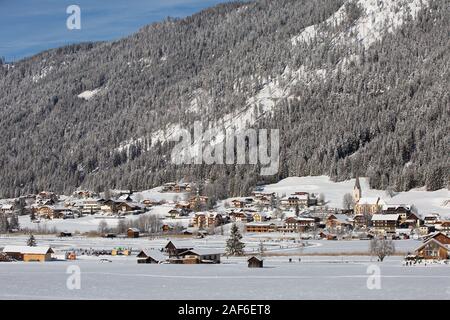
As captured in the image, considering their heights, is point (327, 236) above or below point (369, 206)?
below

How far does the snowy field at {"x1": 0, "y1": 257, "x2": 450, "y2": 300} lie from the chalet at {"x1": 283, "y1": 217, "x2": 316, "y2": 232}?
5147 cm

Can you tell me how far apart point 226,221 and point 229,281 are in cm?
7969

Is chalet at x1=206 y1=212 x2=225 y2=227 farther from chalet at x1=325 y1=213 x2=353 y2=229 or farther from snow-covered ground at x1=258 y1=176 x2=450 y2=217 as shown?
snow-covered ground at x1=258 y1=176 x2=450 y2=217

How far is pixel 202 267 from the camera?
206ft

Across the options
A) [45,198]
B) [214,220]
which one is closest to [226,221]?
[214,220]

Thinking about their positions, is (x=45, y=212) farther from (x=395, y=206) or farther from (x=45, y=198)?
(x=395, y=206)

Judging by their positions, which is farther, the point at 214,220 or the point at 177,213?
the point at 177,213

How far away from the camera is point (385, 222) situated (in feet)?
379

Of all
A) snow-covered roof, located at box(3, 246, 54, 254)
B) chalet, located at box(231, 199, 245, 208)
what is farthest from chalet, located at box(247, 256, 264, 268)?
chalet, located at box(231, 199, 245, 208)

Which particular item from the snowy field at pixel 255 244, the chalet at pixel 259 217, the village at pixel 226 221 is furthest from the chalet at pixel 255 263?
the chalet at pixel 259 217

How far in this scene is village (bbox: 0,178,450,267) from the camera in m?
75.6

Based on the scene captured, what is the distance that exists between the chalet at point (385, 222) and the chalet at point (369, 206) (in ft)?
35.1

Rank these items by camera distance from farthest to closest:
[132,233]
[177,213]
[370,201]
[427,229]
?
[177,213] → [370,201] → [132,233] → [427,229]
